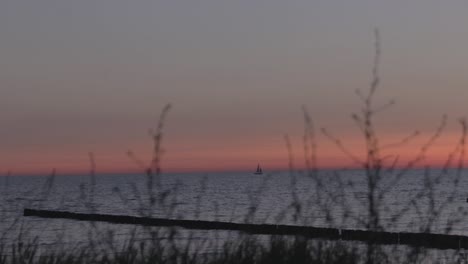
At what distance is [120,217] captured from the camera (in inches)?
2395

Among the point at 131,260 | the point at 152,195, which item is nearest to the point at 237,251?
the point at 131,260

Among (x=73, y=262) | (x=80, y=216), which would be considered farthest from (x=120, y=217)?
(x=73, y=262)

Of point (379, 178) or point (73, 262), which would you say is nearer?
point (379, 178)

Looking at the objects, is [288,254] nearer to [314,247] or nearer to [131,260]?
[314,247]

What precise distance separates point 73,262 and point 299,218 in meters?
2.18

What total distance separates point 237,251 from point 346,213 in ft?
4.22

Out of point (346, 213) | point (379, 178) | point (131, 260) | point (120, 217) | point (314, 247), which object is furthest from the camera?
point (120, 217)

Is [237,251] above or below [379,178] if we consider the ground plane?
below

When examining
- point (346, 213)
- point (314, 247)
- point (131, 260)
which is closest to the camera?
point (346, 213)

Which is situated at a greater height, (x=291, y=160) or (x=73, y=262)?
(x=291, y=160)

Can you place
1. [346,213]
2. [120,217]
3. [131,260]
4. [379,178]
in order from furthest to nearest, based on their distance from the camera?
[120,217] < [131,260] < [346,213] < [379,178]

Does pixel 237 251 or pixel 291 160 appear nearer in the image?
pixel 291 160

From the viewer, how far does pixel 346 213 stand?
21.9 ft

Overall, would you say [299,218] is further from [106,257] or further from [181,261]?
[106,257]
